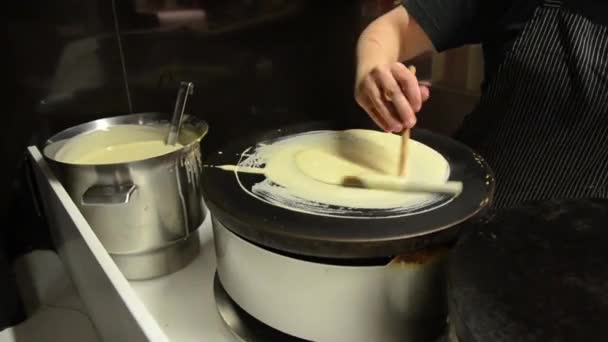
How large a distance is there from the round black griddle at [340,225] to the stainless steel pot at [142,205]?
0.18 m

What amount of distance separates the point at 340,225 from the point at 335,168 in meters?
0.14

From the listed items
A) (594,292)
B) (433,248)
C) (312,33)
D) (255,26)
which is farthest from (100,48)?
(594,292)

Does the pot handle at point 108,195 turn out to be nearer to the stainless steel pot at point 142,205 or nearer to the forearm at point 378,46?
the stainless steel pot at point 142,205

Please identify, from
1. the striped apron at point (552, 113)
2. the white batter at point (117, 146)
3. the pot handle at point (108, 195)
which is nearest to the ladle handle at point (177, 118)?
the white batter at point (117, 146)

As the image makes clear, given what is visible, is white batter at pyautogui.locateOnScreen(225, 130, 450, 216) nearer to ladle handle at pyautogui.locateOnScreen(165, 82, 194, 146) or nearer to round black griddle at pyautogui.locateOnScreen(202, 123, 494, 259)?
round black griddle at pyautogui.locateOnScreen(202, 123, 494, 259)

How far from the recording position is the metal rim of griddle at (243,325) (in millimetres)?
573

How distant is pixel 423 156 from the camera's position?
0.62 m

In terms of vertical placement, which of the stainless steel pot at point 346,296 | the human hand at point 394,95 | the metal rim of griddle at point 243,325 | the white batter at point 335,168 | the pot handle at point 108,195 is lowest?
the metal rim of griddle at point 243,325

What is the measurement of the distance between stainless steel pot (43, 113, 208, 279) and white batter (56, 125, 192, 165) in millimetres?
21

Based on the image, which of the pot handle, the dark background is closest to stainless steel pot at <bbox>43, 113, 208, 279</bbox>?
the pot handle

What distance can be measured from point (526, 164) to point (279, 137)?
0.33 metres

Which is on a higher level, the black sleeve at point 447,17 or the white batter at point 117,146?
the black sleeve at point 447,17

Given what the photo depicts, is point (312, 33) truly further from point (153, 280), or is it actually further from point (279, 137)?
point (153, 280)

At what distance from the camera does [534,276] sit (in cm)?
40
